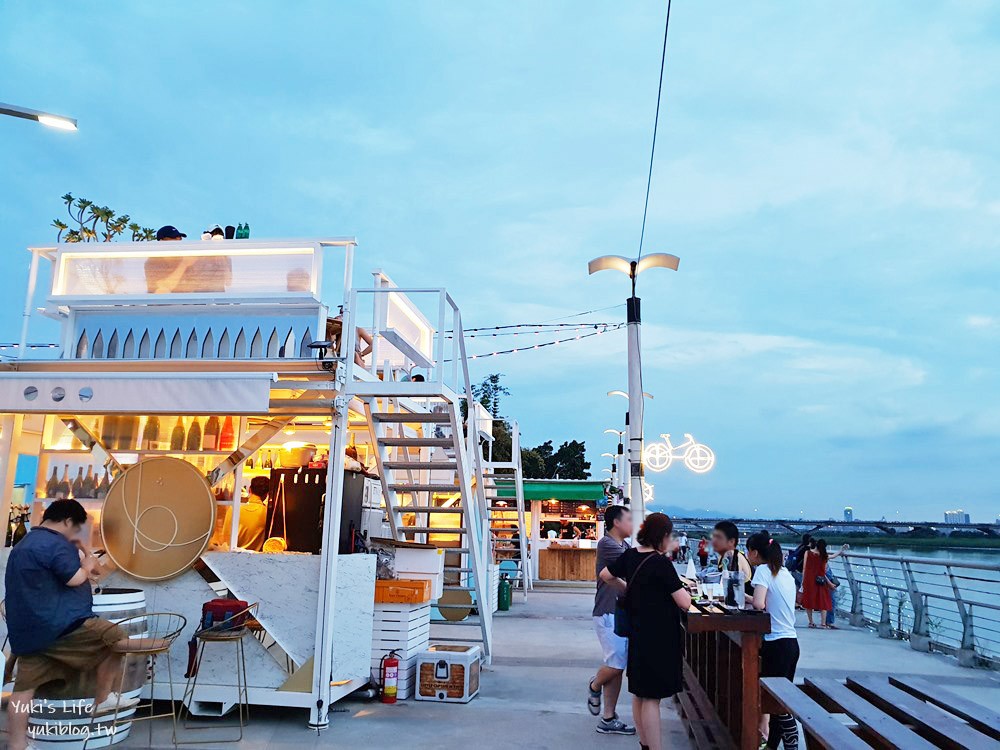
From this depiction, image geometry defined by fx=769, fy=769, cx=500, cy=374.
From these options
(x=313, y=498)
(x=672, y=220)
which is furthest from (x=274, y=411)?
(x=672, y=220)

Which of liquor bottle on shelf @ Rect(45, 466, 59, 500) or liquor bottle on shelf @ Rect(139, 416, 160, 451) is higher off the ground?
liquor bottle on shelf @ Rect(139, 416, 160, 451)

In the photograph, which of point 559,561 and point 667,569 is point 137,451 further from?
point 559,561

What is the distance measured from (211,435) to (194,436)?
0.15 metres

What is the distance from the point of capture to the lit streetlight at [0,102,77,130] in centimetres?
553

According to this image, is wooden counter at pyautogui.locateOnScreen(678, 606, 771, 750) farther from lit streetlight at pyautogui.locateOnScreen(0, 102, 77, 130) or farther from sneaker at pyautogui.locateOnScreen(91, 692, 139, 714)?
lit streetlight at pyautogui.locateOnScreen(0, 102, 77, 130)

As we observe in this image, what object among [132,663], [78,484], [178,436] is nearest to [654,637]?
[132,663]

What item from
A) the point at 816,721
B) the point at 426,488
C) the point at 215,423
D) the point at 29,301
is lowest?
the point at 816,721

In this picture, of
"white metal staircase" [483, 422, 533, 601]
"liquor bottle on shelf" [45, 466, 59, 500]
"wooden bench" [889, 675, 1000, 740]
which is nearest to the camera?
"wooden bench" [889, 675, 1000, 740]

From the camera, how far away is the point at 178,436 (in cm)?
689

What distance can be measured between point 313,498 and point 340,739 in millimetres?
2442

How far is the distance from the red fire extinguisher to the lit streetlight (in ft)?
16.5

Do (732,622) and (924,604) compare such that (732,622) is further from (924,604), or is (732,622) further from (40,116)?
(924,604)

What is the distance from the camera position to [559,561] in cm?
2119

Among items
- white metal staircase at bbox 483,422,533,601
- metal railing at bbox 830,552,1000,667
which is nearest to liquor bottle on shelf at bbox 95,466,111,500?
white metal staircase at bbox 483,422,533,601
